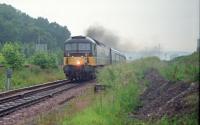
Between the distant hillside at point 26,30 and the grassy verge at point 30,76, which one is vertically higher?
the distant hillside at point 26,30

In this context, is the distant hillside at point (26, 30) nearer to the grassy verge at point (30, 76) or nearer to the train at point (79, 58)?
the grassy verge at point (30, 76)

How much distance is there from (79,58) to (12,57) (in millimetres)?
4755

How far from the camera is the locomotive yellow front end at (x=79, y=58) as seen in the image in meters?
30.5

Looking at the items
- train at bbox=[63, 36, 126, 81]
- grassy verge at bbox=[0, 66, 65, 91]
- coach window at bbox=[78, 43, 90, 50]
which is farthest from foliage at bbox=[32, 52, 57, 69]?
coach window at bbox=[78, 43, 90, 50]

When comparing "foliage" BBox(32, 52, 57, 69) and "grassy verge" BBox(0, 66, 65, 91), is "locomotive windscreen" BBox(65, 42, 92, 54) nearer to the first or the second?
"grassy verge" BBox(0, 66, 65, 91)

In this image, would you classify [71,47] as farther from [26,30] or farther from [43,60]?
[26,30]

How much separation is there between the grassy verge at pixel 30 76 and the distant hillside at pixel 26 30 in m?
39.3

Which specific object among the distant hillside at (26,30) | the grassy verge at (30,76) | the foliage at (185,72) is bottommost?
the grassy verge at (30,76)

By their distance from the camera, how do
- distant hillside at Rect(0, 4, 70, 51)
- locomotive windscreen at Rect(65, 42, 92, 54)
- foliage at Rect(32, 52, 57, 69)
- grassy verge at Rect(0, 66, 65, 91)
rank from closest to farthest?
grassy verge at Rect(0, 66, 65, 91)
locomotive windscreen at Rect(65, 42, 92, 54)
foliage at Rect(32, 52, 57, 69)
distant hillside at Rect(0, 4, 70, 51)

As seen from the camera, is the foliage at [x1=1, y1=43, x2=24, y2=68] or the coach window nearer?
the foliage at [x1=1, y1=43, x2=24, y2=68]

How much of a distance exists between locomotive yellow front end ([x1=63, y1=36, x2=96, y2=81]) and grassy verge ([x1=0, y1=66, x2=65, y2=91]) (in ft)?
8.75

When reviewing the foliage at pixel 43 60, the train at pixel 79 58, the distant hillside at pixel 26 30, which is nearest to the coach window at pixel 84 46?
the train at pixel 79 58

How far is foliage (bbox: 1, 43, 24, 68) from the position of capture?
1205 inches

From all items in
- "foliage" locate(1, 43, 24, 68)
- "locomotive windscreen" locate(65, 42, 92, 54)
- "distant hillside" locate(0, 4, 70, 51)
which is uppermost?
"distant hillside" locate(0, 4, 70, 51)
